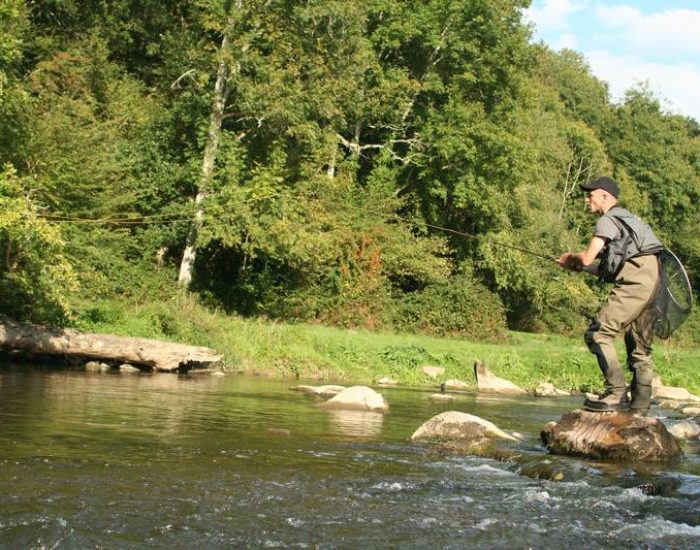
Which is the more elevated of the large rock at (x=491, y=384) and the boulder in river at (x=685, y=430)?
the boulder in river at (x=685, y=430)

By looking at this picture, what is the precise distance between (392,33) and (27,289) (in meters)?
22.6

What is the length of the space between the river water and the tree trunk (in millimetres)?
15837

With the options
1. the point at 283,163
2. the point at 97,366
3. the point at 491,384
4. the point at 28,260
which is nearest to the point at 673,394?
the point at 491,384

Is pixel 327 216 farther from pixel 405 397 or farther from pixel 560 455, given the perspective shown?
pixel 560 455

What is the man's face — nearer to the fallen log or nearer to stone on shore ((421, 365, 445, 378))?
the fallen log

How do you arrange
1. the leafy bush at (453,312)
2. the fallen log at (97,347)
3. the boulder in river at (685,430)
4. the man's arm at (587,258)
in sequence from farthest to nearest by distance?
the leafy bush at (453,312), the fallen log at (97,347), the boulder in river at (685,430), the man's arm at (587,258)

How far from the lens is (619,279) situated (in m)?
8.75

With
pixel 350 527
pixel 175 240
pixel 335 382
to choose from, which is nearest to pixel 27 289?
pixel 335 382

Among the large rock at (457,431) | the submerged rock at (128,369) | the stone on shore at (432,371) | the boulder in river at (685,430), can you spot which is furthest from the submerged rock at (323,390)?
the stone on shore at (432,371)

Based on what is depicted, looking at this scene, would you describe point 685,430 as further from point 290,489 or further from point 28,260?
point 28,260

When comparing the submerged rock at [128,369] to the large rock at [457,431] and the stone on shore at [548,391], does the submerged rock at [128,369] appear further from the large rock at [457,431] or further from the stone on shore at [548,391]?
the stone on shore at [548,391]

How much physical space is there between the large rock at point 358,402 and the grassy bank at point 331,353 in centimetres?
752

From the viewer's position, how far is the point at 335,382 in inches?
824

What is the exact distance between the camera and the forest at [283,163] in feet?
72.8
